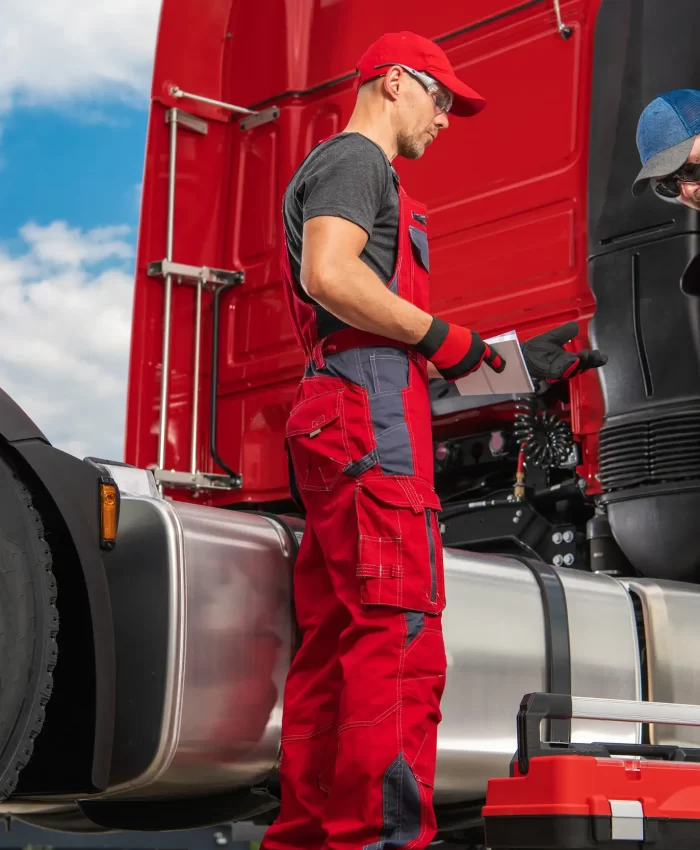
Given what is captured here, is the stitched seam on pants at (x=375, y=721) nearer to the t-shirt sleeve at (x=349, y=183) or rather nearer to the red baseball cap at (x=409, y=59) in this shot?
the t-shirt sleeve at (x=349, y=183)

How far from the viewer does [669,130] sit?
249cm

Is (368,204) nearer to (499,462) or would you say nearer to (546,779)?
(546,779)

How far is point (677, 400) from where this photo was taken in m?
2.71

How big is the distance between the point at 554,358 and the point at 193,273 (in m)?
1.84

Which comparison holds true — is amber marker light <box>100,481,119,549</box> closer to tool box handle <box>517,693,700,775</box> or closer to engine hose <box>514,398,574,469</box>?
tool box handle <box>517,693,700,775</box>

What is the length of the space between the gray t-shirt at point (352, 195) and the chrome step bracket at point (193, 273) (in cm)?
161

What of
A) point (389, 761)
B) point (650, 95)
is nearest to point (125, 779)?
point (389, 761)

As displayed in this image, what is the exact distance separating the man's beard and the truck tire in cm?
91

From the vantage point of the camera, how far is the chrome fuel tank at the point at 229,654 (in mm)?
1802

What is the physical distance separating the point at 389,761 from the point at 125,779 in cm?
37

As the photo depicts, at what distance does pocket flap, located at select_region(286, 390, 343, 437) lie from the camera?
1934mm

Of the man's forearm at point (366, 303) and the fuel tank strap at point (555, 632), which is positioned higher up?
the man's forearm at point (366, 303)

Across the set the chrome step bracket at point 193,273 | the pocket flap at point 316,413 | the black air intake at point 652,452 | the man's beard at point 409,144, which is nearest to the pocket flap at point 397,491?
the pocket flap at point 316,413

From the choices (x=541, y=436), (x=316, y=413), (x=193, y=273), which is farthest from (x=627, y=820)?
(x=193, y=273)
